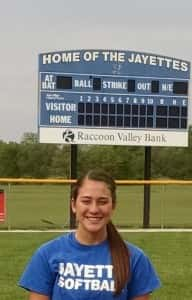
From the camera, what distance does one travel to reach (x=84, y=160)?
5547 cm

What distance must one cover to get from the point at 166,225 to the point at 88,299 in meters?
16.4

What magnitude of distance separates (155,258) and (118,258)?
26.7ft

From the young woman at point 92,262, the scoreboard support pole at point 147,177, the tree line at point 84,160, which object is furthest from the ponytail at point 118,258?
the tree line at point 84,160

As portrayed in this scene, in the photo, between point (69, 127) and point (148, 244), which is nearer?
point (148, 244)

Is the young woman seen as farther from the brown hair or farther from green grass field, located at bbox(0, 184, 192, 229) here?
green grass field, located at bbox(0, 184, 192, 229)

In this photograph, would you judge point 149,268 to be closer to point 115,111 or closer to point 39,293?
point 39,293

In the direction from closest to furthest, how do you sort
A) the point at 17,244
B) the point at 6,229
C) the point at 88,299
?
the point at 88,299
the point at 17,244
the point at 6,229

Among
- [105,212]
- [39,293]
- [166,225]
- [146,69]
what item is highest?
[146,69]

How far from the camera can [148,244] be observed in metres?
12.9

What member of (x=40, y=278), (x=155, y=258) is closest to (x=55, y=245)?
(x=40, y=278)

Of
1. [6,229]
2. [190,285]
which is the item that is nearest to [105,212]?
[190,285]

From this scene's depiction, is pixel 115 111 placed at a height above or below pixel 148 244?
above

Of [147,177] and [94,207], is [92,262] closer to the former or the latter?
[94,207]

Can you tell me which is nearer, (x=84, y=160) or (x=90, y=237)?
(x=90, y=237)
